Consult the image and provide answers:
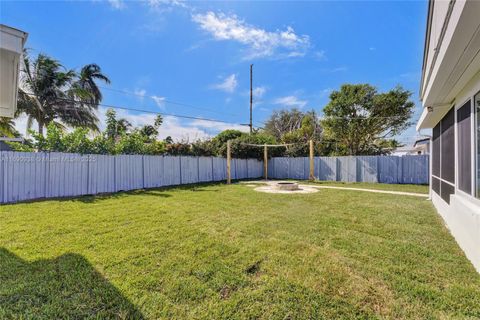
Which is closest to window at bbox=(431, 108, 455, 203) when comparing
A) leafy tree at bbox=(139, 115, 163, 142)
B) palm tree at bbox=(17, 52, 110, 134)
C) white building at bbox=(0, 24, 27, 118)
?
white building at bbox=(0, 24, 27, 118)

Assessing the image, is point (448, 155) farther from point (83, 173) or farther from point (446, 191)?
point (83, 173)

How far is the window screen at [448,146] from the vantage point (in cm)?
419

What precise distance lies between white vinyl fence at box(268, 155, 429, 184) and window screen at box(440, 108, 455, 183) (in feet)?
26.5

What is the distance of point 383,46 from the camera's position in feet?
34.6

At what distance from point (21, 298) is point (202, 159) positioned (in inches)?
428

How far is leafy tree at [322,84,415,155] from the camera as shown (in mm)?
14047

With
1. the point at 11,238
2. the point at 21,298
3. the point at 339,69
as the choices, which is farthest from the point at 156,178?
the point at 339,69

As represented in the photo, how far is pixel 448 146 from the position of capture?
15.1 ft

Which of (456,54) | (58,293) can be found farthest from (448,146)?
(58,293)

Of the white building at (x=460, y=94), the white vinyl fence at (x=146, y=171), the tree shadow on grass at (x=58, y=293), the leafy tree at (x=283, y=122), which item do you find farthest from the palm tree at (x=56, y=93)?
the leafy tree at (x=283, y=122)

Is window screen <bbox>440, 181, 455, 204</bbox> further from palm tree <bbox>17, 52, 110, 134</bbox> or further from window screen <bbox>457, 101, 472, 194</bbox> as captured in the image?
palm tree <bbox>17, 52, 110, 134</bbox>

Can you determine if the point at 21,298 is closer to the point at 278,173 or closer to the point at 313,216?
the point at 313,216

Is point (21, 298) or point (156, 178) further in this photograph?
point (156, 178)

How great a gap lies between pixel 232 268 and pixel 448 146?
4982mm
